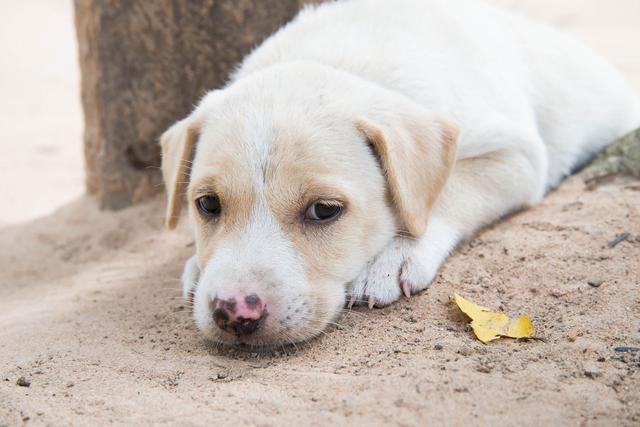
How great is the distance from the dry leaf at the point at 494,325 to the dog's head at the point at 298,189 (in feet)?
2.16

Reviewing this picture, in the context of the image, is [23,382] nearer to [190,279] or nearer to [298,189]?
[190,279]

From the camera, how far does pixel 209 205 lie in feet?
12.1

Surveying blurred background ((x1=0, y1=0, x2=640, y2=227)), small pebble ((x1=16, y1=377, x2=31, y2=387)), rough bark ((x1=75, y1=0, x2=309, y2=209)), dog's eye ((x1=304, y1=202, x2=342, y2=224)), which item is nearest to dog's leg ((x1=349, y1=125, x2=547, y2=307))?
dog's eye ((x1=304, y1=202, x2=342, y2=224))

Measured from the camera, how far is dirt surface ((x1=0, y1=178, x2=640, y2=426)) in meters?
2.56

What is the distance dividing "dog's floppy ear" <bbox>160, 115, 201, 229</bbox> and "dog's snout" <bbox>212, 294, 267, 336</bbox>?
118 centimetres

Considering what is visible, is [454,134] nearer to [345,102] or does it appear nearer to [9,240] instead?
[345,102]

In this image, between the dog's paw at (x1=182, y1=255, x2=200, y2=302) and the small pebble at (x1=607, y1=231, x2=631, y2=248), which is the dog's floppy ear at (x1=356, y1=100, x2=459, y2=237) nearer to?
the small pebble at (x1=607, y1=231, x2=631, y2=248)

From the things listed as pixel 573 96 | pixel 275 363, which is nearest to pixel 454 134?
pixel 275 363

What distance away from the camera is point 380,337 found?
3268 millimetres

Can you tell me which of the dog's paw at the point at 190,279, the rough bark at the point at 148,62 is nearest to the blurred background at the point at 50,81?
the rough bark at the point at 148,62

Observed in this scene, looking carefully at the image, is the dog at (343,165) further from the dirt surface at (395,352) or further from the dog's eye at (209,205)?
the dirt surface at (395,352)

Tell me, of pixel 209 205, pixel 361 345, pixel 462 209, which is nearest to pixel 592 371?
pixel 361 345

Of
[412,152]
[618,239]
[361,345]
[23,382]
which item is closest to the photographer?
[23,382]

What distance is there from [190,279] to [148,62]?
245 centimetres
